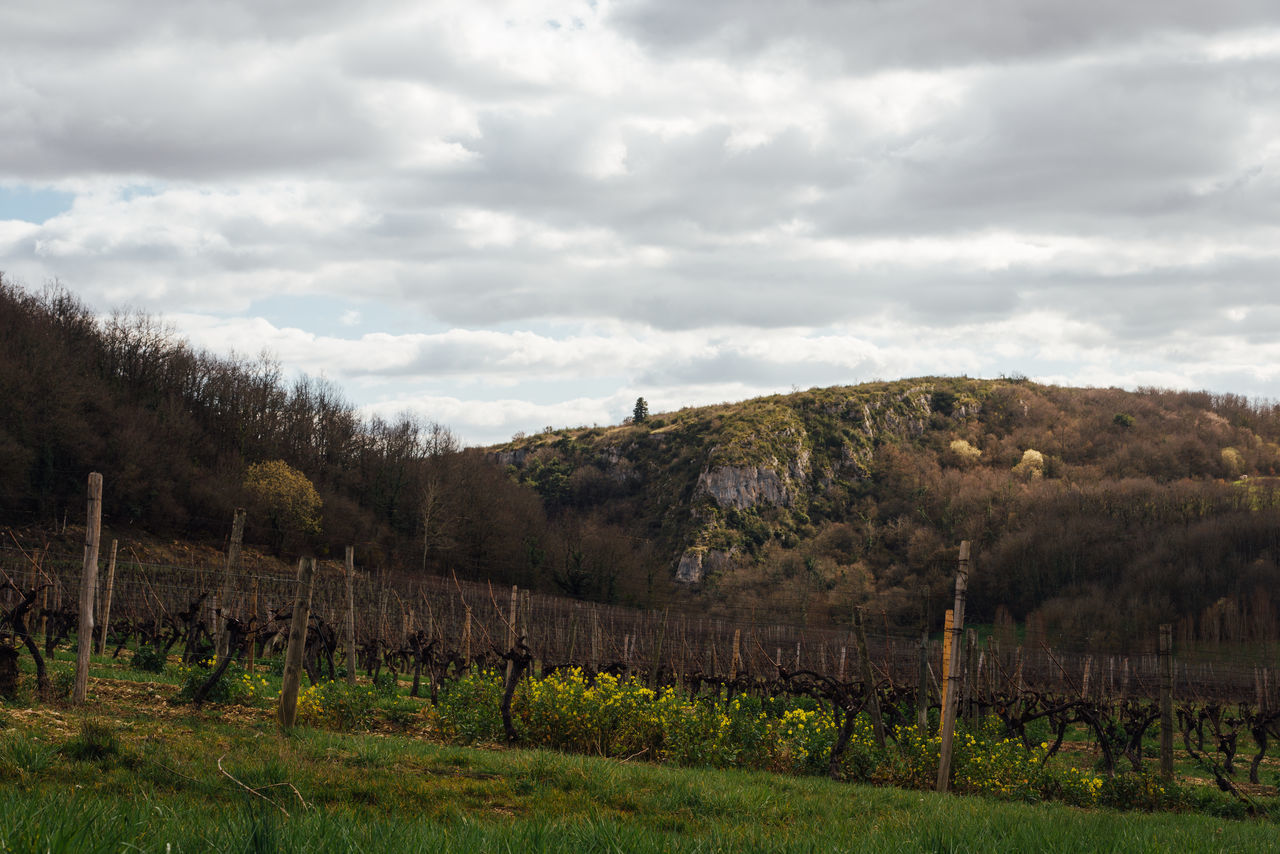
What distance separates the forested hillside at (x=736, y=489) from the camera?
A: 165ft

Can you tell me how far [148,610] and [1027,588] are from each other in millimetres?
68206

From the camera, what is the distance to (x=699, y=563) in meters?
95.2

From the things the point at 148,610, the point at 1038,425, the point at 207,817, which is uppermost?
the point at 1038,425

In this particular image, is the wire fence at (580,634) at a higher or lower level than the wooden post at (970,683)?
lower

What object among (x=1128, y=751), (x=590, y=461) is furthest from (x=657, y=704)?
Answer: (x=590, y=461)

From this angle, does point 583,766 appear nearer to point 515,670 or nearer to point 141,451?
point 515,670

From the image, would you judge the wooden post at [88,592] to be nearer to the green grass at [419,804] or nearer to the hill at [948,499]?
the green grass at [419,804]

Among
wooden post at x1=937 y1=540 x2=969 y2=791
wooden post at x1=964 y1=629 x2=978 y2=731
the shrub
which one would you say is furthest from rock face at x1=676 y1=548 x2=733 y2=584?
wooden post at x1=937 y1=540 x2=969 y2=791

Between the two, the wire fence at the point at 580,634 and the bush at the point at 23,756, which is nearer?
the bush at the point at 23,756

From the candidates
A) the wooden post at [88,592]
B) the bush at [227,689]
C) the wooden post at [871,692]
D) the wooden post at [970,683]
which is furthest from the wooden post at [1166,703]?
the wooden post at [88,592]

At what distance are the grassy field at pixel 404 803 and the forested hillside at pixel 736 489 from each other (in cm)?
878

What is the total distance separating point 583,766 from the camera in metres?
8.41

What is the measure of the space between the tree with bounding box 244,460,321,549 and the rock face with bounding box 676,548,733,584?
44.8 m

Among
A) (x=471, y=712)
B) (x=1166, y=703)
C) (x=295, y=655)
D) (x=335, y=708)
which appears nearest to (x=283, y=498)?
(x=335, y=708)
